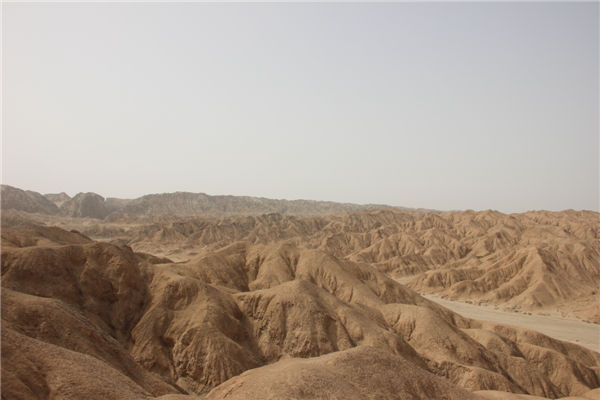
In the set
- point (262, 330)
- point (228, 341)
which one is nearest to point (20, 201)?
point (262, 330)

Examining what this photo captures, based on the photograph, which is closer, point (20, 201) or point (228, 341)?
point (228, 341)

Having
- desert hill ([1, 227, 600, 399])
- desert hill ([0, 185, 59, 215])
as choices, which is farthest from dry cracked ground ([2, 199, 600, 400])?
desert hill ([0, 185, 59, 215])

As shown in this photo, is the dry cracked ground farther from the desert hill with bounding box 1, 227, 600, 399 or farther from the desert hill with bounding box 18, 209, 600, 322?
the desert hill with bounding box 18, 209, 600, 322

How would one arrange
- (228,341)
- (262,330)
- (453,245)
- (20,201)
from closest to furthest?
(228,341)
(262,330)
(453,245)
(20,201)

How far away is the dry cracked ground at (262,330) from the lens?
18859mm

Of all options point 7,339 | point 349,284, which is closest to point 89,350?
point 7,339

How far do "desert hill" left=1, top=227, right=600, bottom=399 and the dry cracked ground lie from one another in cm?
11

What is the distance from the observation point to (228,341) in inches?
1287

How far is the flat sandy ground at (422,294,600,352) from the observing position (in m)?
54.0

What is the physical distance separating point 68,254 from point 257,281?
23.6 meters

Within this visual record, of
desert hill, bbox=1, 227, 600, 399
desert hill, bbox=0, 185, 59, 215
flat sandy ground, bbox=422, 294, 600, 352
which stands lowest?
flat sandy ground, bbox=422, 294, 600, 352

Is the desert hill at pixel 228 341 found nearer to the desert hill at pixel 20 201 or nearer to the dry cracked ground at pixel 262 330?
the dry cracked ground at pixel 262 330

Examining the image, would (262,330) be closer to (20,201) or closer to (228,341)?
(228,341)

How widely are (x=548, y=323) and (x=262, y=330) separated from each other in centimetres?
5059
